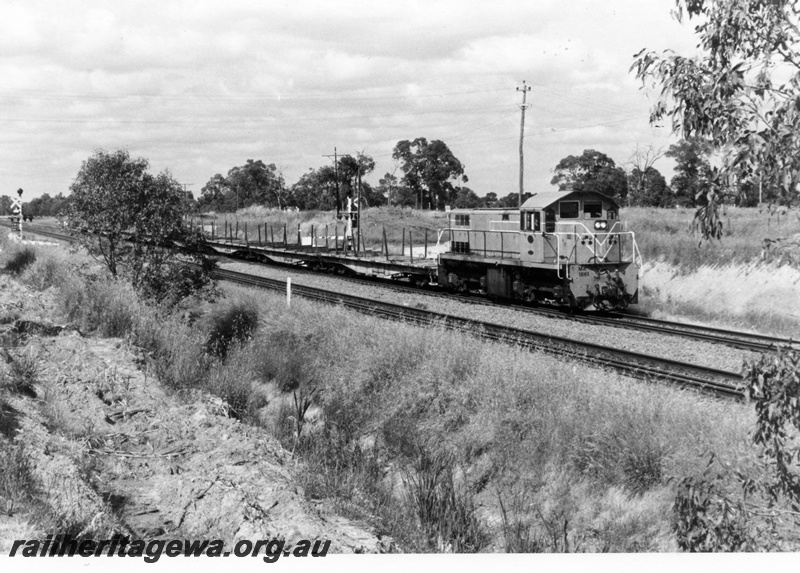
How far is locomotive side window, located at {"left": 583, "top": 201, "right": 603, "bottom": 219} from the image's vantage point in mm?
20859

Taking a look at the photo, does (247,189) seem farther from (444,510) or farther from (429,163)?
(444,510)

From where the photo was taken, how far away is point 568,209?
68.0 feet

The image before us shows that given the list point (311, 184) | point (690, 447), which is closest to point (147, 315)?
point (690, 447)

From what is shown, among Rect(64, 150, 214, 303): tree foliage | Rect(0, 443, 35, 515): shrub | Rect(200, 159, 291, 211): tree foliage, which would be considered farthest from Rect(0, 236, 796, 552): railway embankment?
Rect(200, 159, 291, 211): tree foliage

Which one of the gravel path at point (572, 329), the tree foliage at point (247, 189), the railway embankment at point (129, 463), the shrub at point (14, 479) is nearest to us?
the shrub at point (14, 479)

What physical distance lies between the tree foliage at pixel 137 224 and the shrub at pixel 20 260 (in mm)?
10721

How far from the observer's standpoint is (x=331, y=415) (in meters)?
13.2

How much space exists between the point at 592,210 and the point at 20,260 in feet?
70.9

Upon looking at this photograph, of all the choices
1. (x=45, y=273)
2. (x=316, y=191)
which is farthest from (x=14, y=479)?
(x=316, y=191)

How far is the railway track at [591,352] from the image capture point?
11.9 metres

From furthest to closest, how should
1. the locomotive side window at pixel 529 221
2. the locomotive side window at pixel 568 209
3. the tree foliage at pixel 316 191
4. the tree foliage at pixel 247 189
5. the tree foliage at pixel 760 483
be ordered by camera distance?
the tree foliage at pixel 247 189, the tree foliage at pixel 316 191, the locomotive side window at pixel 529 221, the locomotive side window at pixel 568 209, the tree foliage at pixel 760 483

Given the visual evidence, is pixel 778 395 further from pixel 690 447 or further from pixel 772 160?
pixel 690 447

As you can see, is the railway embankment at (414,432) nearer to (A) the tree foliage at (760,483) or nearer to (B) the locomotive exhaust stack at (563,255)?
(A) the tree foliage at (760,483)

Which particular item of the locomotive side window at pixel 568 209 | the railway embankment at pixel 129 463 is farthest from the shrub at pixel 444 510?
the locomotive side window at pixel 568 209
